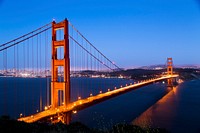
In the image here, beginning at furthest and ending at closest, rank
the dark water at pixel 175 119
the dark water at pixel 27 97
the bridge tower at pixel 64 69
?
the dark water at pixel 27 97
the dark water at pixel 175 119
the bridge tower at pixel 64 69

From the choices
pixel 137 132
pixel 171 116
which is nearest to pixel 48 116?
pixel 137 132

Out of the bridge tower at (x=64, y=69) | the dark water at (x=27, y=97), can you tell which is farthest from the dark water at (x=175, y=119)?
the dark water at (x=27, y=97)

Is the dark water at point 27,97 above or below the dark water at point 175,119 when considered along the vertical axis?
above

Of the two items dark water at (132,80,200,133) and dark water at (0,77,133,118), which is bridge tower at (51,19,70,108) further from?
dark water at (0,77,133,118)

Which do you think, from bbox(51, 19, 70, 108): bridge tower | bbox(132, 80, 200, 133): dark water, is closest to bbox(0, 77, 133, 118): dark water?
bbox(51, 19, 70, 108): bridge tower

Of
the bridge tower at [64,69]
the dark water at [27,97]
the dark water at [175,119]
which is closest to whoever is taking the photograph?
the bridge tower at [64,69]

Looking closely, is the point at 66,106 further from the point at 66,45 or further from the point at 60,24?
the point at 60,24

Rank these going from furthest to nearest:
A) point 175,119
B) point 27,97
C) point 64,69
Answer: point 27,97 → point 175,119 → point 64,69

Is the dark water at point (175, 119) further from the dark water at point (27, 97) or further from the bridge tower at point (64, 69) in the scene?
the dark water at point (27, 97)

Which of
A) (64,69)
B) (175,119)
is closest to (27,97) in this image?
(175,119)

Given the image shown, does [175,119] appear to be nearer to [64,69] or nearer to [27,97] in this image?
[64,69]

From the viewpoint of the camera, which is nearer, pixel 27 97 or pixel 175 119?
pixel 175 119
